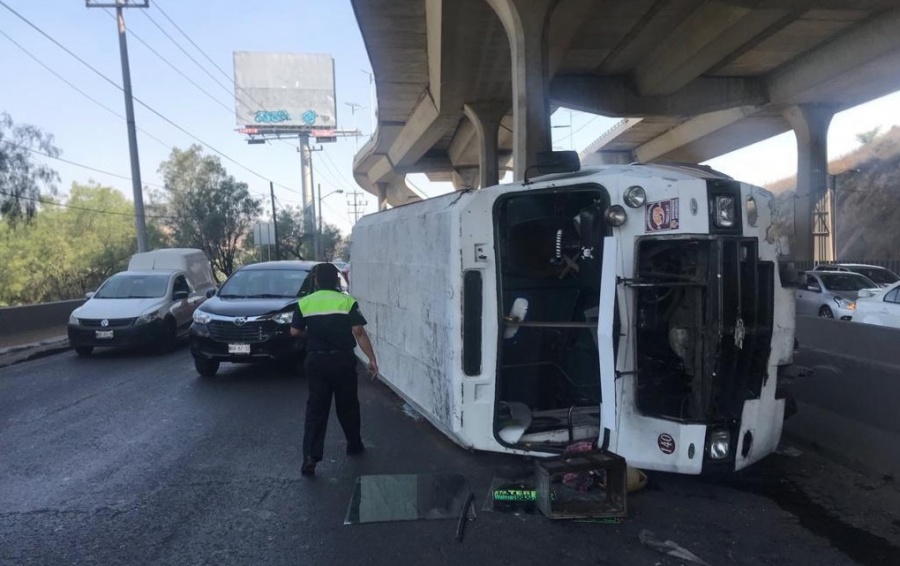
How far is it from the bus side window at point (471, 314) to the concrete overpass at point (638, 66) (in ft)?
40.9

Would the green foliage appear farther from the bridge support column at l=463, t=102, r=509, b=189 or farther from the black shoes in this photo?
the black shoes

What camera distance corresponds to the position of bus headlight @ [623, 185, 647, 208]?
4652 millimetres

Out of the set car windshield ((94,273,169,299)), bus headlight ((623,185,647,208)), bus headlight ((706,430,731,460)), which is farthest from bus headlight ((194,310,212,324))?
bus headlight ((706,430,731,460))

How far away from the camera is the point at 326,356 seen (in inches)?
219

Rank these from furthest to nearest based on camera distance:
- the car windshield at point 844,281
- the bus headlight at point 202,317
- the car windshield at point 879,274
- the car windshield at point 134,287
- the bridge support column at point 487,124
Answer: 1. the bridge support column at point 487,124
2. the car windshield at point 879,274
3. the car windshield at point 844,281
4. the car windshield at point 134,287
5. the bus headlight at point 202,317

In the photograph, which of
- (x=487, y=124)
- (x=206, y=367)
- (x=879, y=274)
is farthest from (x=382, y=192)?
(x=206, y=367)

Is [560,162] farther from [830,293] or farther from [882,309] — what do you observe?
[830,293]

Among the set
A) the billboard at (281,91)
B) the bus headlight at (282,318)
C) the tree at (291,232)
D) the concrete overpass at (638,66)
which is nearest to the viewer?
the bus headlight at (282,318)

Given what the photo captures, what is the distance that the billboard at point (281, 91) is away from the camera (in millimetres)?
78062

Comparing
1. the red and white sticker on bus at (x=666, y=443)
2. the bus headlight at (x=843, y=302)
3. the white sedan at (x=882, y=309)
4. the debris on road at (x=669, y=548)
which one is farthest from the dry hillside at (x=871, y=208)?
the debris on road at (x=669, y=548)

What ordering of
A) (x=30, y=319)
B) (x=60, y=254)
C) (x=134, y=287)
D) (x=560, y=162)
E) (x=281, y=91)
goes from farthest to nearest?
(x=281, y=91)
(x=60, y=254)
(x=30, y=319)
(x=134, y=287)
(x=560, y=162)

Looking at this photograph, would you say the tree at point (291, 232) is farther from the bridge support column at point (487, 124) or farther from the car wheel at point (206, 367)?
the car wheel at point (206, 367)

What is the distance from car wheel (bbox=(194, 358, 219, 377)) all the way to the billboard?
241 feet

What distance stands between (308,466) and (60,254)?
38898 mm
